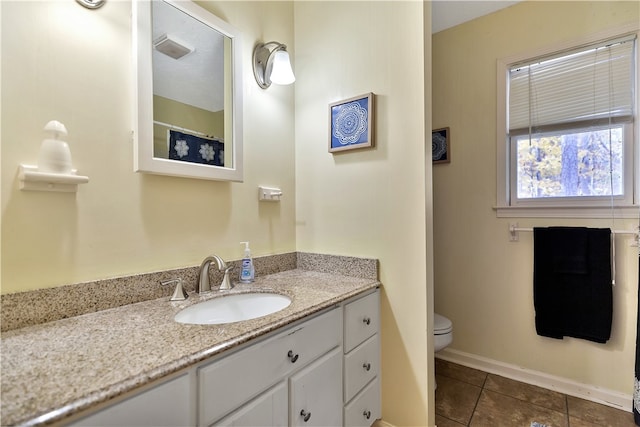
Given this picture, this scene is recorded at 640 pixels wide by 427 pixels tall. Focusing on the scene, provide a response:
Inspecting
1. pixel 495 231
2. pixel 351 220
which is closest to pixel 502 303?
pixel 495 231

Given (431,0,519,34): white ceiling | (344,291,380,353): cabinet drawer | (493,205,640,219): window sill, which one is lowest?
(344,291,380,353): cabinet drawer

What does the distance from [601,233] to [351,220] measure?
4.74 feet

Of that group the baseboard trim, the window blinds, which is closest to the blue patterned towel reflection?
the window blinds

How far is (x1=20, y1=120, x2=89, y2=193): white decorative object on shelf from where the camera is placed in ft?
2.84

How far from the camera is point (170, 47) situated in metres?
1.20

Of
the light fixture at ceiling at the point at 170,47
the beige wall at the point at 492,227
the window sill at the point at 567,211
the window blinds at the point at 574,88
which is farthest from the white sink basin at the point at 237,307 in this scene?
the window blinds at the point at 574,88

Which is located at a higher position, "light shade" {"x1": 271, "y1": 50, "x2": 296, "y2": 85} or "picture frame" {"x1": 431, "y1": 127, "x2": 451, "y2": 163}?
"light shade" {"x1": 271, "y1": 50, "x2": 296, "y2": 85}

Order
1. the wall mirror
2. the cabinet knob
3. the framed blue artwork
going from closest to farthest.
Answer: the cabinet knob < the wall mirror < the framed blue artwork

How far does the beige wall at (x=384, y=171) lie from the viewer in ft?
4.50

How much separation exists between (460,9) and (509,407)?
2587 mm

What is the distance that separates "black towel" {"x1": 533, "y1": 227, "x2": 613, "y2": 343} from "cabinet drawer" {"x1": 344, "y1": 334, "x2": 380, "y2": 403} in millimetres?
1198

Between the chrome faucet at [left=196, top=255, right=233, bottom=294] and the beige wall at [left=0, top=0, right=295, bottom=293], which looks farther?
the chrome faucet at [left=196, top=255, right=233, bottom=294]

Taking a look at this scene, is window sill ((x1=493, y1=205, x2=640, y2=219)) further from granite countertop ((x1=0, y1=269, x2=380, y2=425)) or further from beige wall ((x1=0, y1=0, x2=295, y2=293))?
beige wall ((x1=0, y1=0, x2=295, y2=293))

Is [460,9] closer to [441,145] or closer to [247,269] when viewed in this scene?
[441,145]
